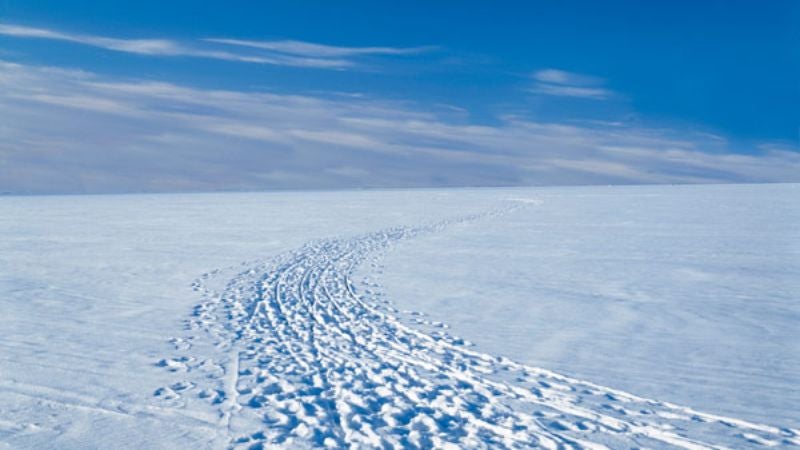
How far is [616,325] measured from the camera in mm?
8789

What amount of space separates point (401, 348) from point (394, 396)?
165 centimetres

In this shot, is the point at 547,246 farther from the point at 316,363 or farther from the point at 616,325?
the point at 316,363

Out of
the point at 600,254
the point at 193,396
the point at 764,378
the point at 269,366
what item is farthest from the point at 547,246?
the point at 193,396

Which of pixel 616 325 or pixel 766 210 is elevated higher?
pixel 766 210

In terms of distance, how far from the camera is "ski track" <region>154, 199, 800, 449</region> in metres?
5.00

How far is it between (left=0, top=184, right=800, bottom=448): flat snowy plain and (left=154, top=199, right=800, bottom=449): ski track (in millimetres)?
25

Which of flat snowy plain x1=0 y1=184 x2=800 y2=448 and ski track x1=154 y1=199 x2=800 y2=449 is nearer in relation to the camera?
ski track x1=154 y1=199 x2=800 y2=449

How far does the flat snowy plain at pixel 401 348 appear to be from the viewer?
17.0 ft

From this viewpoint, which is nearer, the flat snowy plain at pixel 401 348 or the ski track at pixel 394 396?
the ski track at pixel 394 396

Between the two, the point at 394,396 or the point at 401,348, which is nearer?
the point at 394,396

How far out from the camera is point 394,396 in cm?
592

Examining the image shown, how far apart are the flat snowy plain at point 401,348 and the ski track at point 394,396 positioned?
0.08 ft

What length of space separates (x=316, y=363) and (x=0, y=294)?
7.58m

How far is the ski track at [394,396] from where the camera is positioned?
197 inches
